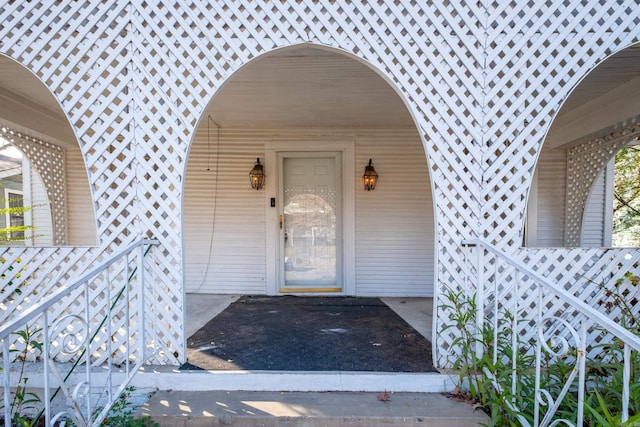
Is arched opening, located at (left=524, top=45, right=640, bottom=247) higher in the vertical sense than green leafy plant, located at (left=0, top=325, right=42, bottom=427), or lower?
higher

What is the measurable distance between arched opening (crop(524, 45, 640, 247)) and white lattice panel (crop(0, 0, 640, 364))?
1963mm

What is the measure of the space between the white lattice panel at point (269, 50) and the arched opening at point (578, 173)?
196cm

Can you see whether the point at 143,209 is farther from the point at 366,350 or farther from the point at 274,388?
the point at 366,350

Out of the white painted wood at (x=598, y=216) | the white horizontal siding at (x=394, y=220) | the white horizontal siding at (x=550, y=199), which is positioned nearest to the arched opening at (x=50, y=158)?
the white horizontal siding at (x=394, y=220)

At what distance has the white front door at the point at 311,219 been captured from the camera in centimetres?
441

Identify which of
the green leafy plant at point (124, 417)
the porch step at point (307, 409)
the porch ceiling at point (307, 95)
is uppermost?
the porch ceiling at point (307, 95)

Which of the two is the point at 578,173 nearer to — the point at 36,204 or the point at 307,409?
the point at 307,409

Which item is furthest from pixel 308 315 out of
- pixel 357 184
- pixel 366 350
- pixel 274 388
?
pixel 357 184

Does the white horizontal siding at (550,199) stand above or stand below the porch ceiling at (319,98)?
below

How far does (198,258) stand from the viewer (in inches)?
176

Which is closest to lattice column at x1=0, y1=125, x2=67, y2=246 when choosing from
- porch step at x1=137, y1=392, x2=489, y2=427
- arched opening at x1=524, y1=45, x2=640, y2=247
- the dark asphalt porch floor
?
the dark asphalt porch floor

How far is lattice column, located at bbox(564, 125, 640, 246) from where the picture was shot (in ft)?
13.7

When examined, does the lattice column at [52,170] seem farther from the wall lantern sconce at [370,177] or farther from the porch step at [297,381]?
the wall lantern sconce at [370,177]

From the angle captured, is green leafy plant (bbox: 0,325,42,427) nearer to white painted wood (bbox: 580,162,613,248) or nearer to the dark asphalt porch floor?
the dark asphalt porch floor
